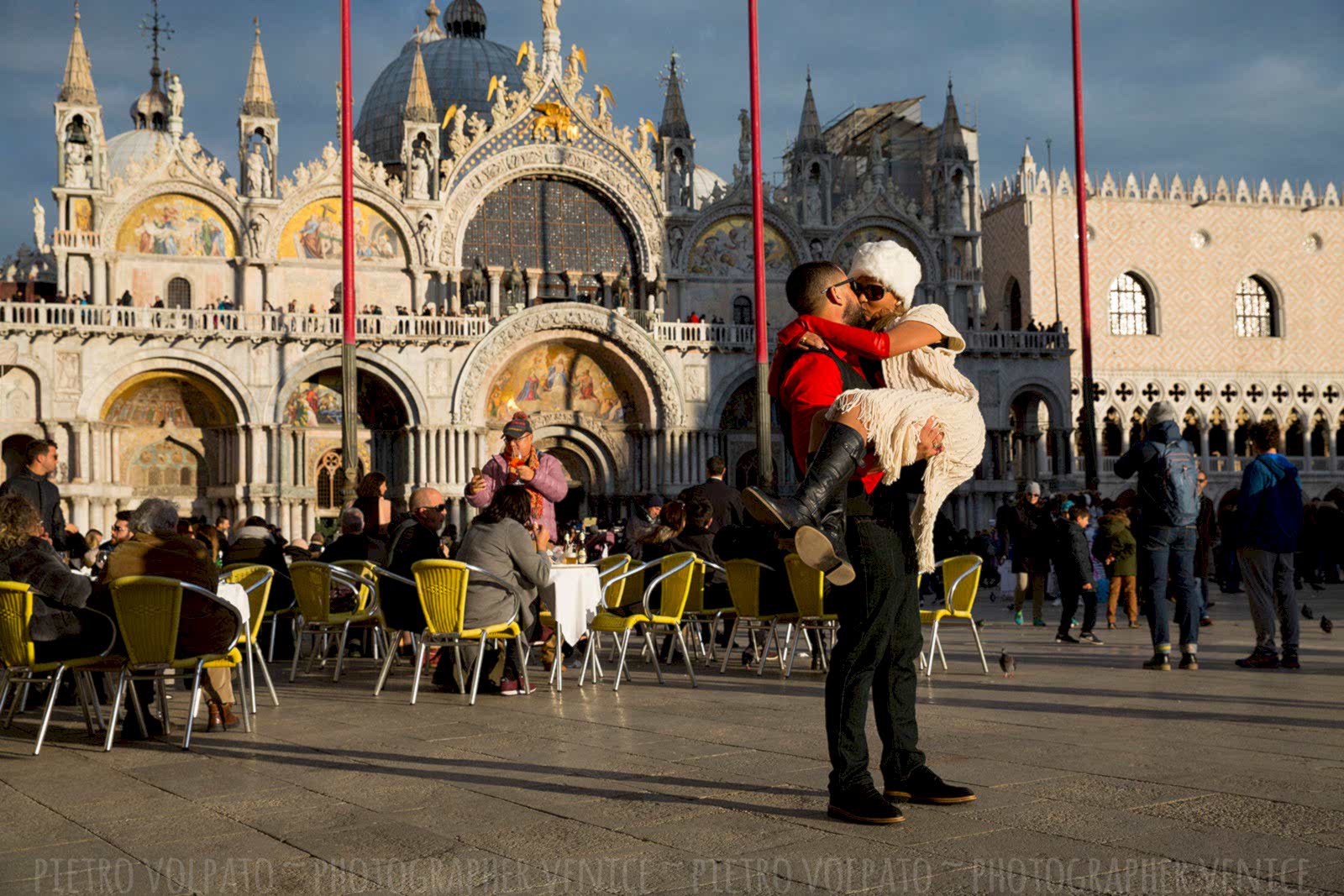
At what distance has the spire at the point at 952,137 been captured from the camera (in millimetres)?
35594

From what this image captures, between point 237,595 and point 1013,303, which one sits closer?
point 237,595

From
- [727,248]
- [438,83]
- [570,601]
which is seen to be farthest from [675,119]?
[570,601]

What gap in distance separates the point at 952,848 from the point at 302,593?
6.73 m

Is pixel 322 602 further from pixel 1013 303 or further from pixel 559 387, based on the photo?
pixel 1013 303

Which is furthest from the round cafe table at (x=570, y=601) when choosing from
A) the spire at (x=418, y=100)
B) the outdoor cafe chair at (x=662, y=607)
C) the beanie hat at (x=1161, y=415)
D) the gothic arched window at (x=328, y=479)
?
the spire at (x=418, y=100)

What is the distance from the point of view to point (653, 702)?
808cm

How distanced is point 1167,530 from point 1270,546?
657mm

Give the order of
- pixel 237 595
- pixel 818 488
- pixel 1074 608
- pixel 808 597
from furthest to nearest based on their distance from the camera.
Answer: pixel 1074 608 < pixel 808 597 < pixel 237 595 < pixel 818 488

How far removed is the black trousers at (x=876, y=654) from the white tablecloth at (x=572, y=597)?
4265mm

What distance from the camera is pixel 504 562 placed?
8.59m

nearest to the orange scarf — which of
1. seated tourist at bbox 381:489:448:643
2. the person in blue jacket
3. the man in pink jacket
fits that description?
the man in pink jacket

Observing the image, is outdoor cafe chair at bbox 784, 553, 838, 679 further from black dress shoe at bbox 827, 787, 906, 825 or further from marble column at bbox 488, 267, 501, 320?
marble column at bbox 488, 267, 501, 320

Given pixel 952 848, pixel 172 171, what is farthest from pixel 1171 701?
pixel 172 171

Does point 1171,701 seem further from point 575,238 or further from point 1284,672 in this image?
point 575,238
